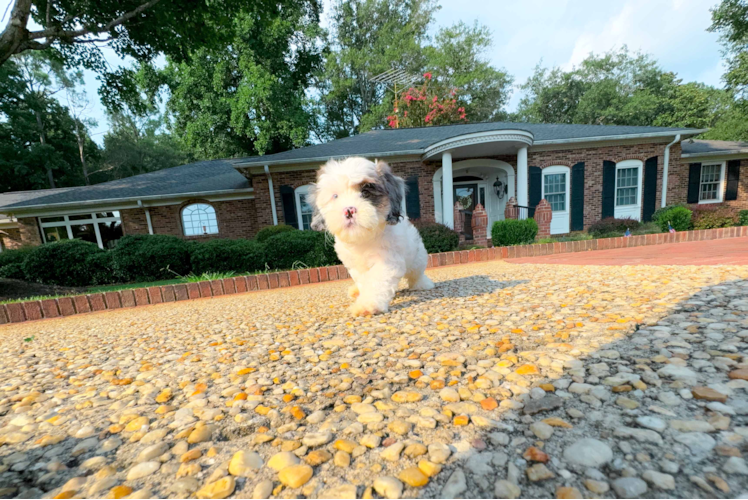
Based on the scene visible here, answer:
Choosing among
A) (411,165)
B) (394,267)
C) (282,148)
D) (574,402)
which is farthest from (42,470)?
(282,148)

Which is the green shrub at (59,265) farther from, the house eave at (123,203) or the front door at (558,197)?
the front door at (558,197)

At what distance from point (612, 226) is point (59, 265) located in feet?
54.9

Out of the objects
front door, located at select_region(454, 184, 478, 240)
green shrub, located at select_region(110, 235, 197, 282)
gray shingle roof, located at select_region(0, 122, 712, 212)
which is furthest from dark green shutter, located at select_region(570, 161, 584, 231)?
green shrub, located at select_region(110, 235, 197, 282)

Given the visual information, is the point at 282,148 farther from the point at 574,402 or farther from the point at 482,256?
the point at 574,402

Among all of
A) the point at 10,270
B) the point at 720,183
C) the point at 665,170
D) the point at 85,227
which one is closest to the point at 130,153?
the point at 85,227

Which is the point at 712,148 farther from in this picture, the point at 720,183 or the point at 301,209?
the point at 301,209

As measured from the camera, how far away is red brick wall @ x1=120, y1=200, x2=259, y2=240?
12969mm

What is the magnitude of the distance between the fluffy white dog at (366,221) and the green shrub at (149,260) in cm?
594

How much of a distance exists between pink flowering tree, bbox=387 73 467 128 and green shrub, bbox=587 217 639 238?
13127mm

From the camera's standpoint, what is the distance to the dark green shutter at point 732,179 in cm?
1339

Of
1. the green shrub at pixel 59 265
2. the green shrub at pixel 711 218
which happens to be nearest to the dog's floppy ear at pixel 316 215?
the green shrub at pixel 59 265

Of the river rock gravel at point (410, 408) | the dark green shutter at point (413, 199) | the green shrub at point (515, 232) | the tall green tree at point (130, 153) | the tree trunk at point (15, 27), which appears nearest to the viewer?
the river rock gravel at point (410, 408)

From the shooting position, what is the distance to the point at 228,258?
22.7ft

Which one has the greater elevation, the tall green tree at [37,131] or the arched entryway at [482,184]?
the tall green tree at [37,131]
